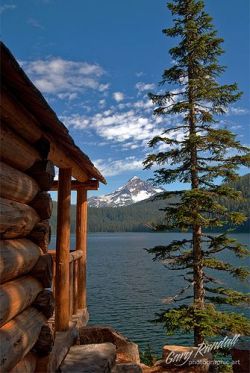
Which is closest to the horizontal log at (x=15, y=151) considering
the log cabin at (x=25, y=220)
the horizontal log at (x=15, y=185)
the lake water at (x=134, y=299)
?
the log cabin at (x=25, y=220)

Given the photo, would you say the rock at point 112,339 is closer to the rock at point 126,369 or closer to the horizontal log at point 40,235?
the rock at point 126,369

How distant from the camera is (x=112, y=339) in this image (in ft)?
33.8

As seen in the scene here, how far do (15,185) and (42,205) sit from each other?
986 mm

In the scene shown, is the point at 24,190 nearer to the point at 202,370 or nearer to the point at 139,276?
the point at 202,370

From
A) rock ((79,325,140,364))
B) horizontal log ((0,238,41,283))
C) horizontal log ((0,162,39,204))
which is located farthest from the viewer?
rock ((79,325,140,364))

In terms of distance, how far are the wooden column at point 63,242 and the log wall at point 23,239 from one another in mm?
2090

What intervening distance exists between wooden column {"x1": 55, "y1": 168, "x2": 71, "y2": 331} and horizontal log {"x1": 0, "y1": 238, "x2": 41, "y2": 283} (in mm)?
2645

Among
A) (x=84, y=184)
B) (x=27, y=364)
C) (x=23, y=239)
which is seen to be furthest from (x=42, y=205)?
(x=84, y=184)

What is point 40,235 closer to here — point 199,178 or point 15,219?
point 15,219

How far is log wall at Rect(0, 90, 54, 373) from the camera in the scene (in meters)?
4.18

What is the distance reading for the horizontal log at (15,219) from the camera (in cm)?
423

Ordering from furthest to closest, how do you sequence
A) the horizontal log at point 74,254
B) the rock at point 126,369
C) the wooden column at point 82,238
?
the wooden column at point 82,238 < the horizontal log at point 74,254 < the rock at point 126,369

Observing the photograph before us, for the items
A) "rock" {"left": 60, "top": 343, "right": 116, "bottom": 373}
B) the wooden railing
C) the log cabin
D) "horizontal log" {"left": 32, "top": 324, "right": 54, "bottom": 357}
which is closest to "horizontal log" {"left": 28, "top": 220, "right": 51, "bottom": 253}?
the log cabin

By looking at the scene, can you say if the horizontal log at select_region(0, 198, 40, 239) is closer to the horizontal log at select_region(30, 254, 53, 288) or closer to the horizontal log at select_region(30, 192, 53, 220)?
the horizontal log at select_region(30, 192, 53, 220)
